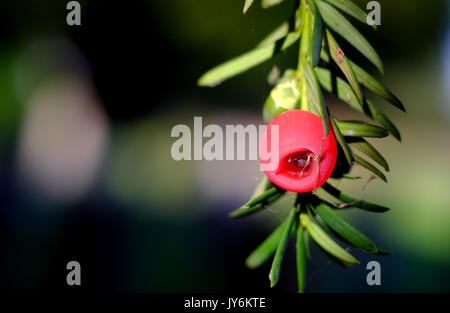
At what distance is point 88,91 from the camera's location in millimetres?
2076

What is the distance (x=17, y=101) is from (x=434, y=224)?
2.30 metres

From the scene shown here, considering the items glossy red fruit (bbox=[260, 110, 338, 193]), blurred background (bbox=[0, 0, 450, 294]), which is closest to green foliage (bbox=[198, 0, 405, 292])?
glossy red fruit (bbox=[260, 110, 338, 193])

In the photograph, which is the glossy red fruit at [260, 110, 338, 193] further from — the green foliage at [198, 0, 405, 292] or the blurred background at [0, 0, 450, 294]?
the blurred background at [0, 0, 450, 294]

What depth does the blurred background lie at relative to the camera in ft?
5.53

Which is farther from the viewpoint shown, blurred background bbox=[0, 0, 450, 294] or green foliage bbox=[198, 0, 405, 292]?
blurred background bbox=[0, 0, 450, 294]

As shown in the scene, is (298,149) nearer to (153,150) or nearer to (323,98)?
(323,98)

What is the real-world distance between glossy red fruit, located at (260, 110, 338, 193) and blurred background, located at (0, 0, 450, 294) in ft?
3.48

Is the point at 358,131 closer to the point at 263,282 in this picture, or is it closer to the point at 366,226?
the point at 263,282

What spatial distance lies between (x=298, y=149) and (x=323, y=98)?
0.23 feet

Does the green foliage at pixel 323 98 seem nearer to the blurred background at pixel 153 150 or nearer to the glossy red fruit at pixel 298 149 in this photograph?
the glossy red fruit at pixel 298 149

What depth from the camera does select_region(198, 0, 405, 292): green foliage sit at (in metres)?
0.49

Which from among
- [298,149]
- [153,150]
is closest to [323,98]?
[298,149]

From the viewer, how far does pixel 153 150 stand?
229cm

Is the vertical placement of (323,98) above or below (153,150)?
below
